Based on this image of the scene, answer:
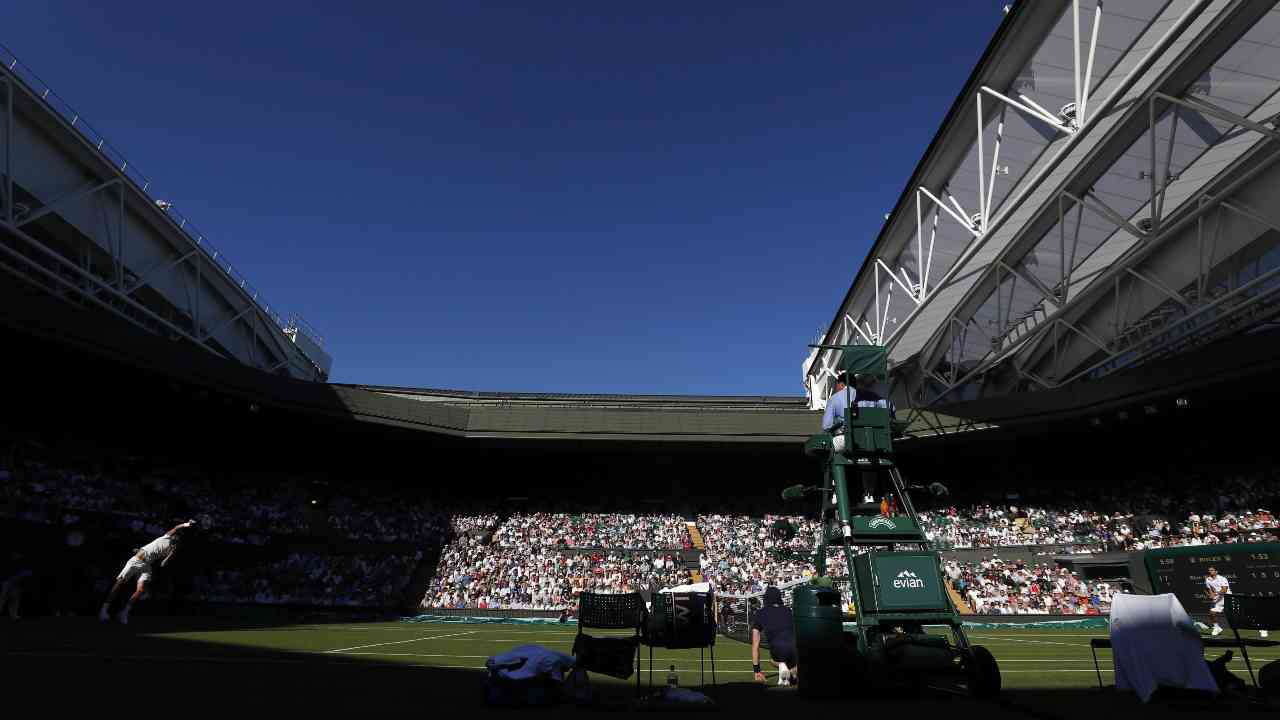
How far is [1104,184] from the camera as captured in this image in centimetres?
2245

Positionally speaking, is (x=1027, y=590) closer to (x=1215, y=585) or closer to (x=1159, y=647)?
(x=1215, y=585)

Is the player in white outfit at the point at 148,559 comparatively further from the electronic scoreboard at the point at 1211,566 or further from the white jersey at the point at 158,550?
the electronic scoreboard at the point at 1211,566

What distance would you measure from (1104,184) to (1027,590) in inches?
716

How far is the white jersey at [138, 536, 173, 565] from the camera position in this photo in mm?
12664

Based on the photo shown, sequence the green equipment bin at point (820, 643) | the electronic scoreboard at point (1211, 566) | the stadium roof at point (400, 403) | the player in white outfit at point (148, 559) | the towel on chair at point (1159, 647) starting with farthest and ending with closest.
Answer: the stadium roof at point (400, 403) → the player in white outfit at point (148, 559) → the electronic scoreboard at point (1211, 566) → the green equipment bin at point (820, 643) → the towel on chair at point (1159, 647)

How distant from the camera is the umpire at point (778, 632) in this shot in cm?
894

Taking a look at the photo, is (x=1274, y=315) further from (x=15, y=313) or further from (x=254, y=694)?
(x=15, y=313)

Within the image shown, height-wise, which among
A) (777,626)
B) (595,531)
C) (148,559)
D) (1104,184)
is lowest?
(777,626)

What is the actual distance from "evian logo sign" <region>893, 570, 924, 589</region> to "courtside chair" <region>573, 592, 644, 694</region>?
9.59 ft

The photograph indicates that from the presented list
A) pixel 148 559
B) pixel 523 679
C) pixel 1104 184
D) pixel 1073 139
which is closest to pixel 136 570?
pixel 148 559

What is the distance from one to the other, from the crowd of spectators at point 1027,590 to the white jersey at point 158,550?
2951 cm

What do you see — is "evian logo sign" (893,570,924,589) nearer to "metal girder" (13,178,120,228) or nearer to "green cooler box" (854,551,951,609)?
"green cooler box" (854,551,951,609)

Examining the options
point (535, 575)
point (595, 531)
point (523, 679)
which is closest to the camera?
point (523, 679)

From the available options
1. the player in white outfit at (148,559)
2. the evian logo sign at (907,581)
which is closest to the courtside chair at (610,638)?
the evian logo sign at (907,581)
